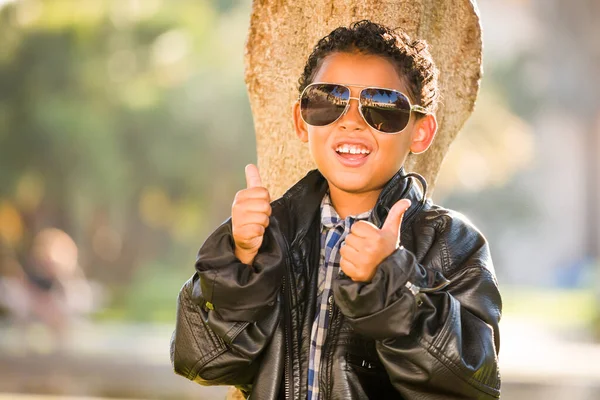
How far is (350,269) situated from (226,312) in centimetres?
39

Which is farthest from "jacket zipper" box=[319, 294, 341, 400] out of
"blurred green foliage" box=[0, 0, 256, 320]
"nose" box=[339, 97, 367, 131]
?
"blurred green foliage" box=[0, 0, 256, 320]

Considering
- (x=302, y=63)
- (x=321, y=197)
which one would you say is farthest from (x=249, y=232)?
(x=302, y=63)

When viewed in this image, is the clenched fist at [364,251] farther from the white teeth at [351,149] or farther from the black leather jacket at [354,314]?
the white teeth at [351,149]

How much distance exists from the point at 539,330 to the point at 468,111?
1591 centimetres

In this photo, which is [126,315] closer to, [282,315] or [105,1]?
[105,1]

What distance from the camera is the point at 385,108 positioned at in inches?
106

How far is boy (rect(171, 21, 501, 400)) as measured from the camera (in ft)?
8.04

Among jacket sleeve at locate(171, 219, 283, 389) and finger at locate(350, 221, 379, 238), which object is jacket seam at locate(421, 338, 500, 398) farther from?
jacket sleeve at locate(171, 219, 283, 389)

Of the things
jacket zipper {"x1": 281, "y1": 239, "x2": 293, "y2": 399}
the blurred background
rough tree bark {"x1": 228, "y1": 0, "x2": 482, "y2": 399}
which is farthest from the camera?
the blurred background

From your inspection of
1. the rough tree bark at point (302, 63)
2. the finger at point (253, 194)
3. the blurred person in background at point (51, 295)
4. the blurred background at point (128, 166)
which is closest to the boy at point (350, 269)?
A: the finger at point (253, 194)

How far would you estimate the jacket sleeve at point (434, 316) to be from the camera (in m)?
2.38

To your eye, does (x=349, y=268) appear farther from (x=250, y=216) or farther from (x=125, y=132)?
(x=125, y=132)

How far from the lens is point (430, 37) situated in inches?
143

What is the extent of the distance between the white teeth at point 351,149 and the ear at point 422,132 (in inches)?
7.5
